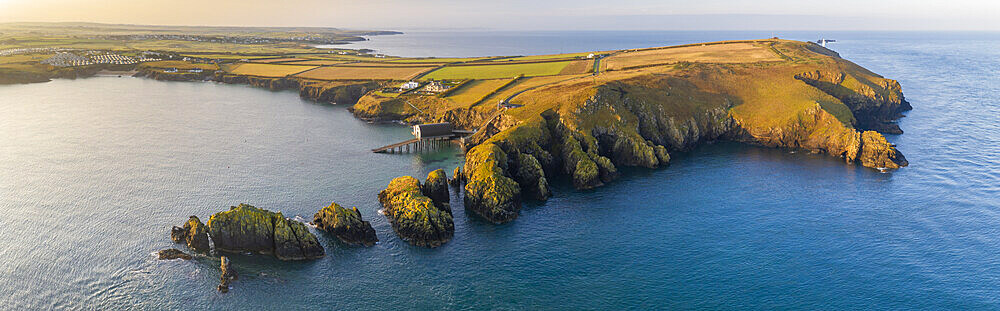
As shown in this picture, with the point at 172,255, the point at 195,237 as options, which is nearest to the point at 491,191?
the point at 195,237

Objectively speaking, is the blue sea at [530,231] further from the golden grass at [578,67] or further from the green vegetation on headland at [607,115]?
the golden grass at [578,67]

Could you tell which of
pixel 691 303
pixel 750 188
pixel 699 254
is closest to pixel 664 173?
pixel 750 188

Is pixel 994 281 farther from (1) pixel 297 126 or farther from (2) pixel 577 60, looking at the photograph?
(2) pixel 577 60

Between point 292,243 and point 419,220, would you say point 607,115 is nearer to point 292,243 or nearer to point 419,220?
point 419,220

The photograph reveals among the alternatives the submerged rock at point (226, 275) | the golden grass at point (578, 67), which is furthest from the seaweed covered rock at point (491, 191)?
the golden grass at point (578, 67)

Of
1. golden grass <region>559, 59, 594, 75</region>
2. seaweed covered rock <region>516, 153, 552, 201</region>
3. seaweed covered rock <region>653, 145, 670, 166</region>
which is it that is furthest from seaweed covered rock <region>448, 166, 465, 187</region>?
golden grass <region>559, 59, 594, 75</region>

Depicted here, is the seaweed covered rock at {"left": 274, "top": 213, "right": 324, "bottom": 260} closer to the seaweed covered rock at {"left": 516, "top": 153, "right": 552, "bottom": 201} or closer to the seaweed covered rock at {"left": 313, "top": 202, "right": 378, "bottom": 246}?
the seaweed covered rock at {"left": 313, "top": 202, "right": 378, "bottom": 246}
